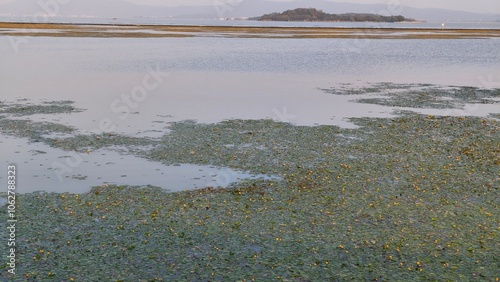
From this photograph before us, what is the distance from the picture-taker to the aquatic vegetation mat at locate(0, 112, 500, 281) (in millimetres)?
12057

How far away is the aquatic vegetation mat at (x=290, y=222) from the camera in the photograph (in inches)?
475

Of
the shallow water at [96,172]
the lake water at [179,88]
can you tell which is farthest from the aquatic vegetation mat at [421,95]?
the shallow water at [96,172]

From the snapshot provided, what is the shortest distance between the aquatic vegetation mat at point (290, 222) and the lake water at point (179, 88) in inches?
80.4

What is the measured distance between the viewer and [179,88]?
4344 centimetres

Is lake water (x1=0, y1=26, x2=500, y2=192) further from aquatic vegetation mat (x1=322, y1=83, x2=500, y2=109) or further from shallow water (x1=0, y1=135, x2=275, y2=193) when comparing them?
aquatic vegetation mat (x1=322, y1=83, x2=500, y2=109)

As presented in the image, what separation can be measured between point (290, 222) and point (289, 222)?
0.03m

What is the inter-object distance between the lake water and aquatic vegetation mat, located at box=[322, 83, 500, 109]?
1.92m

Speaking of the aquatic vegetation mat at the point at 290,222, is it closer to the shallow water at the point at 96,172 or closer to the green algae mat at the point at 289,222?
the green algae mat at the point at 289,222

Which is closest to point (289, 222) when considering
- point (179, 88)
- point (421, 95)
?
point (421, 95)

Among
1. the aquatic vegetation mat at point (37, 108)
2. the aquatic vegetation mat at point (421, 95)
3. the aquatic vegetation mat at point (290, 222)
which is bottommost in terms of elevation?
the aquatic vegetation mat at point (290, 222)

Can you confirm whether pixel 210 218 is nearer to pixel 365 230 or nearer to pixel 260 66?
pixel 365 230

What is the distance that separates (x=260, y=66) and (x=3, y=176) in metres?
45.7

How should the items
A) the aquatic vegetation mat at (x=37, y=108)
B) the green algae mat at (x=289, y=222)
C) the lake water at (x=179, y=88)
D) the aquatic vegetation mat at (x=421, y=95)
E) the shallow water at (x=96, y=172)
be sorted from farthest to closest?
the aquatic vegetation mat at (x=421, y=95) → the aquatic vegetation mat at (x=37, y=108) → the lake water at (x=179, y=88) → the shallow water at (x=96, y=172) → the green algae mat at (x=289, y=222)

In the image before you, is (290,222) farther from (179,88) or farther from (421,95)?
(179,88)
